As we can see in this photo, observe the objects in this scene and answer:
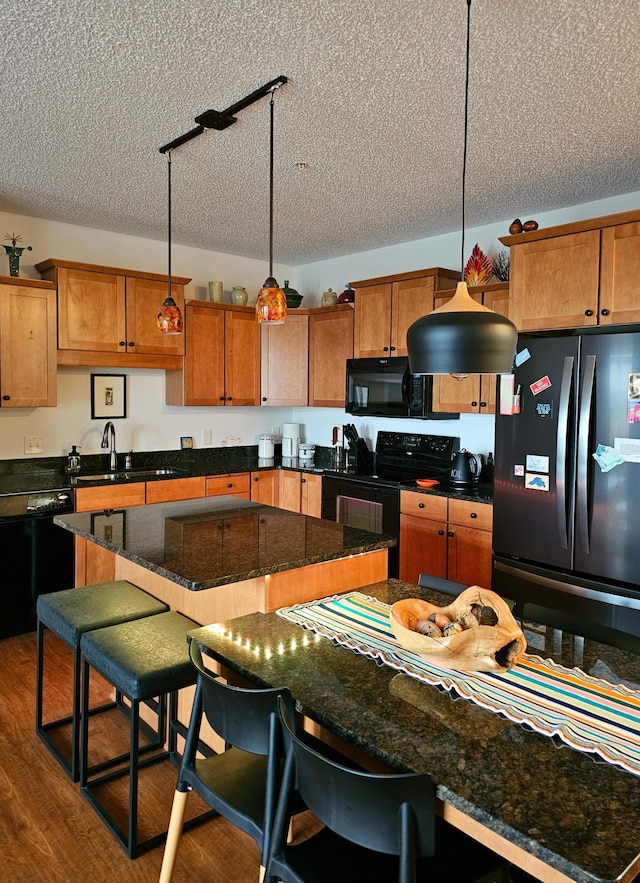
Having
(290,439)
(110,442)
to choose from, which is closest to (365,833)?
(110,442)

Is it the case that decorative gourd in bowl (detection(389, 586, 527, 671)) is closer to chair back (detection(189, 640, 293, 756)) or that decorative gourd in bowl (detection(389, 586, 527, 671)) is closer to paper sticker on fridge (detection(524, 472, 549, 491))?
chair back (detection(189, 640, 293, 756))

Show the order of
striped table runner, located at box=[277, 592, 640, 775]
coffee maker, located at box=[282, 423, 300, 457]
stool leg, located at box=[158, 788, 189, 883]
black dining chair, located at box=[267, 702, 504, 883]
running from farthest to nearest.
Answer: coffee maker, located at box=[282, 423, 300, 457] → stool leg, located at box=[158, 788, 189, 883] → striped table runner, located at box=[277, 592, 640, 775] → black dining chair, located at box=[267, 702, 504, 883]

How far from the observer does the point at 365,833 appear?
3.85ft

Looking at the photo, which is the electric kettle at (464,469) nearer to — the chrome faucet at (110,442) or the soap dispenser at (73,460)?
the chrome faucet at (110,442)

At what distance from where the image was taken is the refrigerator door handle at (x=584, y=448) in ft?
9.97

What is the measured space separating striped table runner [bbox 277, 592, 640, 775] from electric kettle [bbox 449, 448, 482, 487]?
2410mm

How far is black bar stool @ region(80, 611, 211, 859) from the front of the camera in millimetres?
2076

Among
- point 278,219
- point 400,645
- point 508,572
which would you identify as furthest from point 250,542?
point 278,219

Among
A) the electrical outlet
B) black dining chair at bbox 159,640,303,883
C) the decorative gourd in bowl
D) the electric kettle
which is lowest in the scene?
black dining chair at bbox 159,640,303,883

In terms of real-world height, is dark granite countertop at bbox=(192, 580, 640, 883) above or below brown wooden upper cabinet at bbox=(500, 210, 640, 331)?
below

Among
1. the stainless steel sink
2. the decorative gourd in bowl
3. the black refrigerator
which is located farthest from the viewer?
the stainless steel sink

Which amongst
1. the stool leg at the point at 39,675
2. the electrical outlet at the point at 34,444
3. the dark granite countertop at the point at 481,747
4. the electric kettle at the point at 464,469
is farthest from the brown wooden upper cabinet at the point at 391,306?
the dark granite countertop at the point at 481,747

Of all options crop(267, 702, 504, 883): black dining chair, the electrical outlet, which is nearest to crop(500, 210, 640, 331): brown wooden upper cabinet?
crop(267, 702, 504, 883): black dining chair

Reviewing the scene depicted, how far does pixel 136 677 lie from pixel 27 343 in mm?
2756
